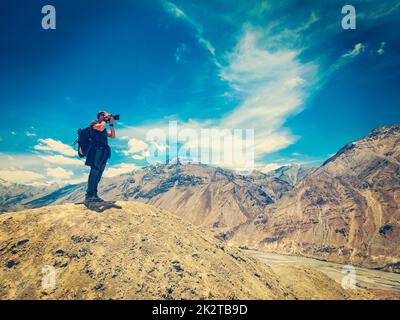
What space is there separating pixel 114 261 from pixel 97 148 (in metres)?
7.77

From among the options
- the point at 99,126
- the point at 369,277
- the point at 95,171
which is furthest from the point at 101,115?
the point at 369,277

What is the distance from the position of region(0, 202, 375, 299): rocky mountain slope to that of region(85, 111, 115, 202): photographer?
1767 millimetres

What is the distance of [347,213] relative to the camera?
107 m

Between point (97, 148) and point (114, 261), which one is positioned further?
point (97, 148)

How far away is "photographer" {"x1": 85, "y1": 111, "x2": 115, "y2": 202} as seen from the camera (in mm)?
17703

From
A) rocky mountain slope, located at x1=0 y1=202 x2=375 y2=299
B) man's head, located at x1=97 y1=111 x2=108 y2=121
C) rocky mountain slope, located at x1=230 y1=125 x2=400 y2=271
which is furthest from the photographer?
rocky mountain slope, located at x1=230 y1=125 x2=400 y2=271

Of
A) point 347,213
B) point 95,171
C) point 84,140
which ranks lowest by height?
point 347,213

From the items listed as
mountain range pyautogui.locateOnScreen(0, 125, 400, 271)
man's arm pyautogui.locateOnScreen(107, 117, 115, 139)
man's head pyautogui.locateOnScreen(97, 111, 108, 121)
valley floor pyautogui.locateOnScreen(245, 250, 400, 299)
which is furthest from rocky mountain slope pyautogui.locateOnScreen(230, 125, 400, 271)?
man's head pyautogui.locateOnScreen(97, 111, 108, 121)

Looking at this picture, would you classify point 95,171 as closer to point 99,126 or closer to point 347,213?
point 99,126

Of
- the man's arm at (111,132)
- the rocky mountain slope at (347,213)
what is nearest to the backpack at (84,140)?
the man's arm at (111,132)

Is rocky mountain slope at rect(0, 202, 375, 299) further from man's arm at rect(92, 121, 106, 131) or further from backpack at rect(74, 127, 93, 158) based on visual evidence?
man's arm at rect(92, 121, 106, 131)

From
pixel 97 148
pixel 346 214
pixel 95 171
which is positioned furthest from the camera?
pixel 346 214
